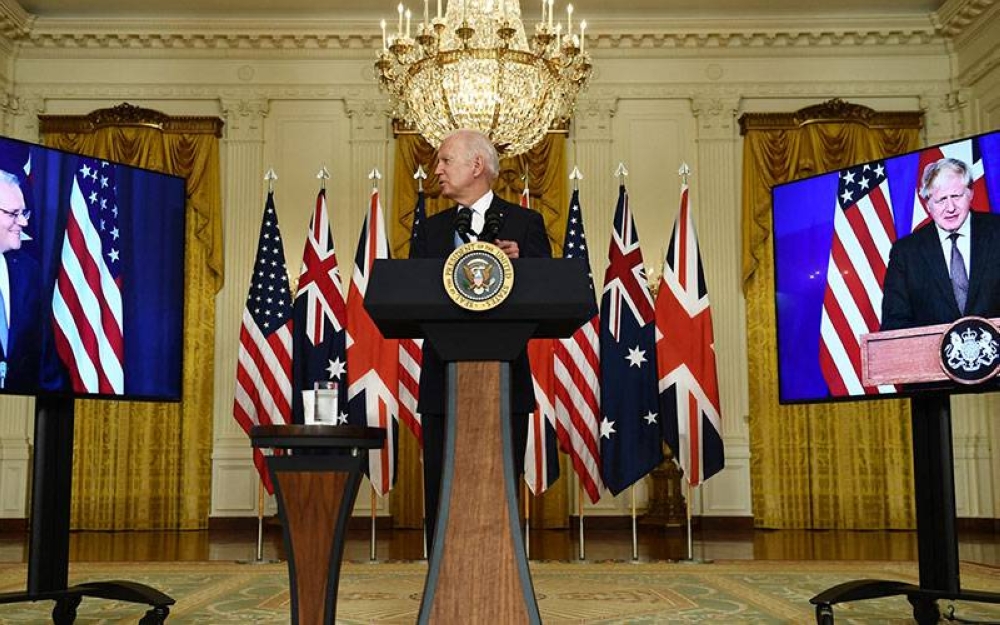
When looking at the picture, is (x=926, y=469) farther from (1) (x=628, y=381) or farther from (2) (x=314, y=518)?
(1) (x=628, y=381)

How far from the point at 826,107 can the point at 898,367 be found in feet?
22.9

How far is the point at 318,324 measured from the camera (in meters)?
7.32

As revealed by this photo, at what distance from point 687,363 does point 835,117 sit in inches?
163

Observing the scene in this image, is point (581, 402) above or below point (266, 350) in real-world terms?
below

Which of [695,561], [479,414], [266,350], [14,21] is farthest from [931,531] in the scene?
[14,21]

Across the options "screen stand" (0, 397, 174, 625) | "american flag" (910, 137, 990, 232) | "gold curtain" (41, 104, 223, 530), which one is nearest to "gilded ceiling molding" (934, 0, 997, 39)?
"american flag" (910, 137, 990, 232)

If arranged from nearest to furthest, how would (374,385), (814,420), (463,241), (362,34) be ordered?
(463,241)
(374,385)
(814,420)
(362,34)

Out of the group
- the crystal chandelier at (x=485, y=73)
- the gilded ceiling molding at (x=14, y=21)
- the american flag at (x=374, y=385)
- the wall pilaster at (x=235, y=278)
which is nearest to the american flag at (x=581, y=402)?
the american flag at (x=374, y=385)

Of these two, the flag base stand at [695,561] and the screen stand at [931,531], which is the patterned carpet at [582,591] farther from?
the screen stand at [931,531]

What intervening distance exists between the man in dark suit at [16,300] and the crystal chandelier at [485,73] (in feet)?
8.82

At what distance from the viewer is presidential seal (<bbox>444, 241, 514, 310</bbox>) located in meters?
2.41

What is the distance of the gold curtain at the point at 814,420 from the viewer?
9266 mm

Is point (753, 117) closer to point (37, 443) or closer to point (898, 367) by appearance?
point (898, 367)

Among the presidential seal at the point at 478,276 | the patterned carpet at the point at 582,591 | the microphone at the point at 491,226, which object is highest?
the microphone at the point at 491,226
